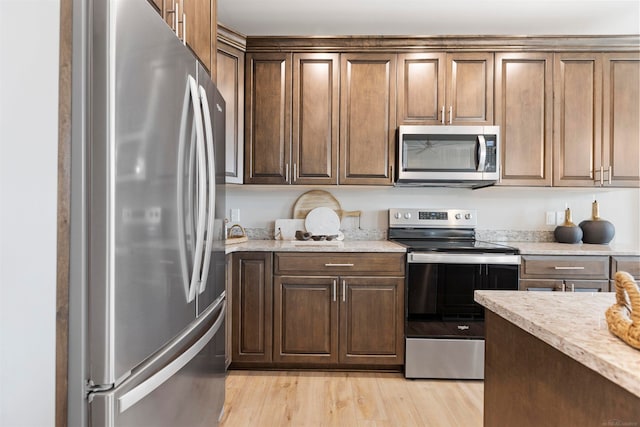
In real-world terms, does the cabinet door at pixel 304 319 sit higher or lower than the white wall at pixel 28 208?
lower

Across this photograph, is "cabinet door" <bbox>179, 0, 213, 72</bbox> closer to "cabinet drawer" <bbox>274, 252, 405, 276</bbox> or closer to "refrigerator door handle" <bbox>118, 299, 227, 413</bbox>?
"refrigerator door handle" <bbox>118, 299, 227, 413</bbox>

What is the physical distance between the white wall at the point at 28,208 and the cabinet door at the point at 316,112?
2008 millimetres

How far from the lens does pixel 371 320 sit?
8.08ft

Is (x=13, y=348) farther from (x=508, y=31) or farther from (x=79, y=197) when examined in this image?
(x=508, y=31)

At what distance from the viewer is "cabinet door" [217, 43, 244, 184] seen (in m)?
2.59

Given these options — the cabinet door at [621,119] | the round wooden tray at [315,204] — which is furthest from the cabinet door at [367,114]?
the cabinet door at [621,119]

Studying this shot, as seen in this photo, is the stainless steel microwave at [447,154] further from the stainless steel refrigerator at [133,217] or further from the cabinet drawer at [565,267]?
the stainless steel refrigerator at [133,217]

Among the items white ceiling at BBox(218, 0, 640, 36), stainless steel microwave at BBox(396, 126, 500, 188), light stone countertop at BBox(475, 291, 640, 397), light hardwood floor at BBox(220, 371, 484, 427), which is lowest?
light hardwood floor at BBox(220, 371, 484, 427)

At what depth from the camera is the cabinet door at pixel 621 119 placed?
2646 mm

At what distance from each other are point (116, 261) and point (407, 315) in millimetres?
1999

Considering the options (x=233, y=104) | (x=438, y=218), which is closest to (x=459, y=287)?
(x=438, y=218)

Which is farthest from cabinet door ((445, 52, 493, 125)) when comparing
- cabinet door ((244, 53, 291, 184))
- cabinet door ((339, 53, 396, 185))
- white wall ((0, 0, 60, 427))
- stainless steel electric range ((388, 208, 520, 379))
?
white wall ((0, 0, 60, 427))

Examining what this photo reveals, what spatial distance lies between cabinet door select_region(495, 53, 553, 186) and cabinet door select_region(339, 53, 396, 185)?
813 millimetres

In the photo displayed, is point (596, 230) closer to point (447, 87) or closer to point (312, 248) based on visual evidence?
point (447, 87)
